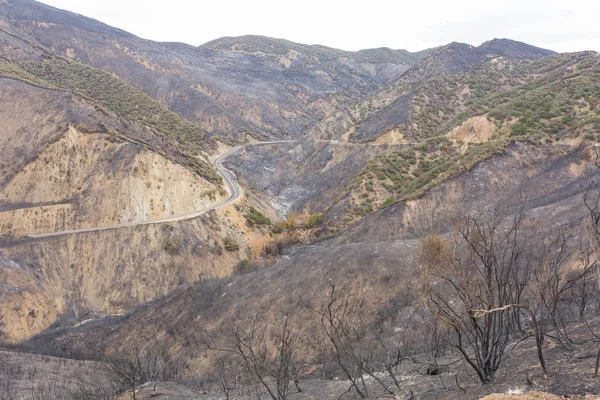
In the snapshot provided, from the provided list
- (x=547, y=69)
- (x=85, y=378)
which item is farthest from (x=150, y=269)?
(x=547, y=69)

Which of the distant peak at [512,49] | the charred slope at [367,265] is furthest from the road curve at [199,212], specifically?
the distant peak at [512,49]

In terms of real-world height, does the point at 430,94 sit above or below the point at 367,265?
above

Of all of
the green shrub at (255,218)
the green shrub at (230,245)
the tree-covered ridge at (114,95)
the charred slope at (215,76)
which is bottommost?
the green shrub at (230,245)

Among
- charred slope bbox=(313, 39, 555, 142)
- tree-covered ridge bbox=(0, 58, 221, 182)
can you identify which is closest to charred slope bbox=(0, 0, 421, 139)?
tree-covered ridge bbox=(0, 58, 221, 182)

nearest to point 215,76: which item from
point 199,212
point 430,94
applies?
point 430,94

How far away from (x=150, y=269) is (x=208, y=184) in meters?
16.3

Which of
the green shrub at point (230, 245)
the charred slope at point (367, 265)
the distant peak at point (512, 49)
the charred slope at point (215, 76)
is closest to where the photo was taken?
the charred slope at point (367, 265)

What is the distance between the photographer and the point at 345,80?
166 m

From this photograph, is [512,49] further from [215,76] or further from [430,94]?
[215,76]

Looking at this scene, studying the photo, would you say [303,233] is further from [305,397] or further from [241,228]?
[305,397]

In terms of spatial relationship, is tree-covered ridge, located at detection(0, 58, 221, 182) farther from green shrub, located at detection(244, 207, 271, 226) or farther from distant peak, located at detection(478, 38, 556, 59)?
→ distant peak, located at detection(478, 38, 556, 59)

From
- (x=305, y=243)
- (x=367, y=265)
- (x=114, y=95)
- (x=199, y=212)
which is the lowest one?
(x=305, y=243)

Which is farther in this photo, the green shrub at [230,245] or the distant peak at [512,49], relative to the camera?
the distant peak at [512,49]

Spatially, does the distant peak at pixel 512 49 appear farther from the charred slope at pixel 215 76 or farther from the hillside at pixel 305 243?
the charred slope at pixel 215 76
